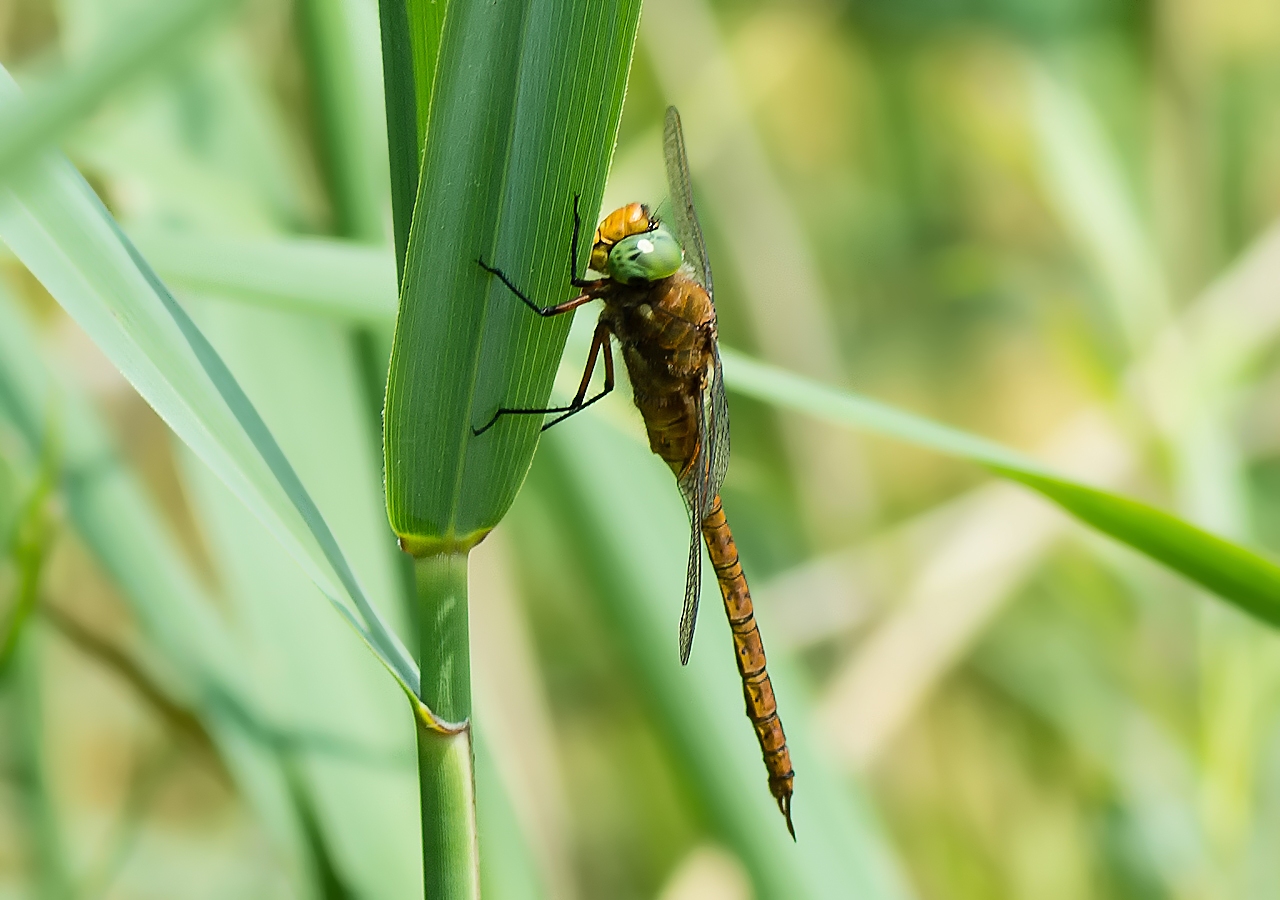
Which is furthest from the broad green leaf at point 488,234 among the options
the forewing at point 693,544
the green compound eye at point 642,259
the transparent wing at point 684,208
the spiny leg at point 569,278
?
the transparent wing at point 684,208

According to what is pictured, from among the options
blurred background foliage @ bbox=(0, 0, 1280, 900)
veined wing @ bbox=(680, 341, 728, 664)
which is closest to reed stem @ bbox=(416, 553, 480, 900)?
blurred background foliage @ bbox=(0, 0, 1280, 900)

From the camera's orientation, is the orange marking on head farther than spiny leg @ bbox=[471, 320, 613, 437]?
Yes

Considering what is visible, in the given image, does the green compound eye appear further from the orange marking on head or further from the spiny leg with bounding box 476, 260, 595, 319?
the spiny leg with bounding box 476, 260, 595, 319

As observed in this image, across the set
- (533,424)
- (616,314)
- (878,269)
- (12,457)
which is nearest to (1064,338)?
(616,314)

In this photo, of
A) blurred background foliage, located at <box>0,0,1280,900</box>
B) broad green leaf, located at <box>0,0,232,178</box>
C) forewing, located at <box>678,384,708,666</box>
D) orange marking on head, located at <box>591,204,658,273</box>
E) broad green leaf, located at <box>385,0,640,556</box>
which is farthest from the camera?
orange marking on head, located at <box>591,204,658,273</box>

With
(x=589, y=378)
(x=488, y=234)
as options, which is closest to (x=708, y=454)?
(x=589, y=378)

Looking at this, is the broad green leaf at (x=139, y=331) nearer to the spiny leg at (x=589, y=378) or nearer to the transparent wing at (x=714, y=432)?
the spiny leg at (x=589, y=378)
